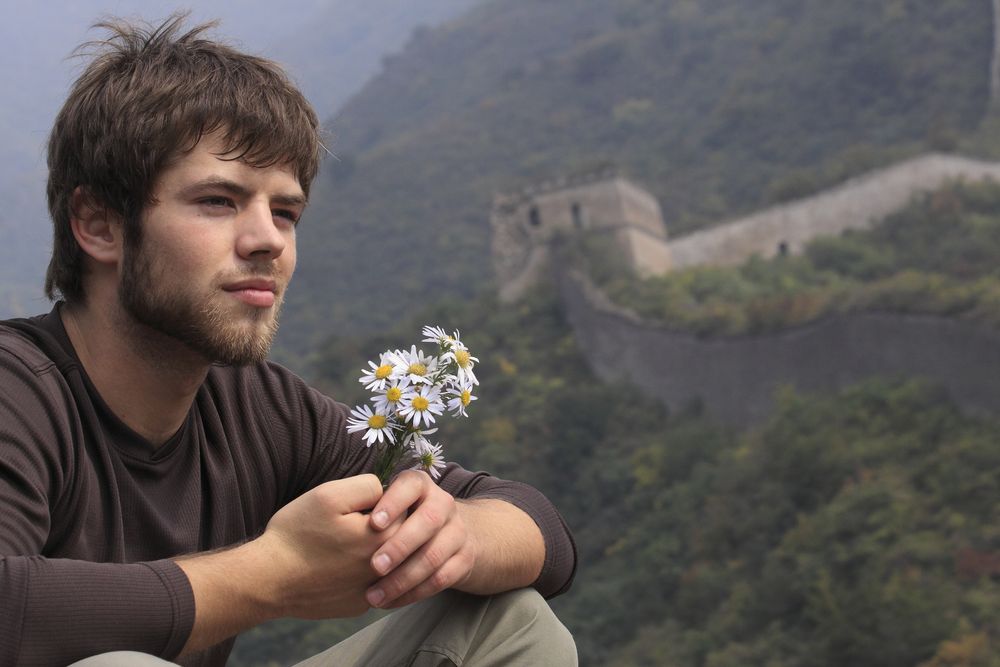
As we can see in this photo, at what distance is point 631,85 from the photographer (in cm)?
6119

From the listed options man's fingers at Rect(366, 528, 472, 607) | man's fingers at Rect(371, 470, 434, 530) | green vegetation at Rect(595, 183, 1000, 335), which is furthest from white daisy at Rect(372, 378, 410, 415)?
green vegetation at Rect(595, 183, 1000, 335)

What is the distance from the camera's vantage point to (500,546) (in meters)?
2.58

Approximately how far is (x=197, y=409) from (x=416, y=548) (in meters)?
0.54

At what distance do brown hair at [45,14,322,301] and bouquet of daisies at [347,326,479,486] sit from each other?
458 mm

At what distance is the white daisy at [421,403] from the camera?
238 cm

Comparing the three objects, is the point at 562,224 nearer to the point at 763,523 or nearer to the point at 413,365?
the point at 763,523

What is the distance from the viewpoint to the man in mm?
2322

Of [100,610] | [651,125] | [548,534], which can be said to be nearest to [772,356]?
[548,534]

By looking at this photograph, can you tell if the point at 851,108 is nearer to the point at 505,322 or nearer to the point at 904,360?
the point at 505,322

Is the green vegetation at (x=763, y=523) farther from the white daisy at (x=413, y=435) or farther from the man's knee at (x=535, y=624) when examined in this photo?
the white daisy at (x=413, y=435)

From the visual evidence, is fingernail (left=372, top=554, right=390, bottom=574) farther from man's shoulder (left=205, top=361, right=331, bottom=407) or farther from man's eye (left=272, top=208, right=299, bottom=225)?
man's eye (left=272, top=208, right=299, bottom=225)

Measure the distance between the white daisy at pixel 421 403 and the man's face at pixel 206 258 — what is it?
318 mm

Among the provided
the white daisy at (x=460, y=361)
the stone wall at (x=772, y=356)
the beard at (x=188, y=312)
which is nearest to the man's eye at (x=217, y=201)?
the beard at (x=188, y=312)

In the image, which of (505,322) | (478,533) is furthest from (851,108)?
(478,533)
